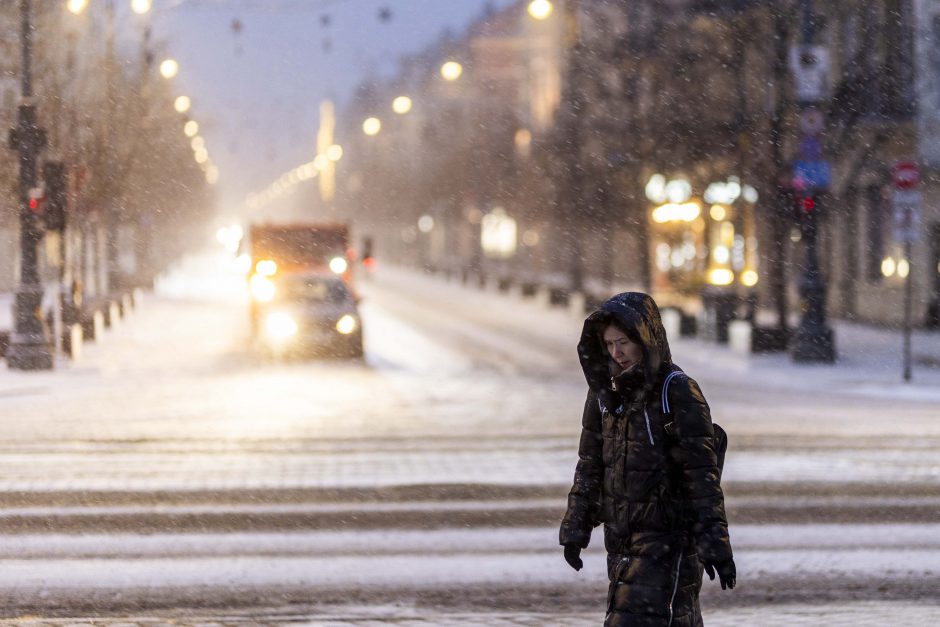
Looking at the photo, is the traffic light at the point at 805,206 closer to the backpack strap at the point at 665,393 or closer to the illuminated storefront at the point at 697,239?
the illuminated storefront at the point at 697,239

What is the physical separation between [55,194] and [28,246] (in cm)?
92

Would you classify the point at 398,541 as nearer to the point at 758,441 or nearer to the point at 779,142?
the point at 758,441

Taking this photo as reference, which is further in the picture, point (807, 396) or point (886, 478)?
point (807, 396)

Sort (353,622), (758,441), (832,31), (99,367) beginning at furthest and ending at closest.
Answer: (832,31) → (99,367) → (758,441) → (353,622)

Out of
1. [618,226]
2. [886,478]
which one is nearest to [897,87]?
[618,226]

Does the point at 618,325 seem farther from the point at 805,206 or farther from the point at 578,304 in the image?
the point at 578,304

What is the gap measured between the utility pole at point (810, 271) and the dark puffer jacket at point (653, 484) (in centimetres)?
2032

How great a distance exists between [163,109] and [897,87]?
29152 mm

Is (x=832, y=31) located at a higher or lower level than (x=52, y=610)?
higher

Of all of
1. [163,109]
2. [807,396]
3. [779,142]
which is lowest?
[807,396]

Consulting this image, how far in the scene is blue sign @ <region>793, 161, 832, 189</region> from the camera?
80.6 feet

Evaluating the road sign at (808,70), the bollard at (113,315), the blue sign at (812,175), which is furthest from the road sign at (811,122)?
the bollard at (113,315)

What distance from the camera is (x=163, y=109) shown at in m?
54.3

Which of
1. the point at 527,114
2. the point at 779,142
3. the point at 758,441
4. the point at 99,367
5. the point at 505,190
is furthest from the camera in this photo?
the point at 527,114
